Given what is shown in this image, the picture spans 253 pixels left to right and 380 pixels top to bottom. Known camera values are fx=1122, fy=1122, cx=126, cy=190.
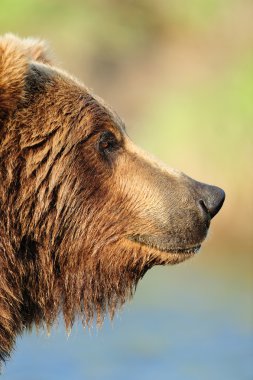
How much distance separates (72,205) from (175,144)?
980 centimetres

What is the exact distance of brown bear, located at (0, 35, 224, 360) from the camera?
520 centimetres

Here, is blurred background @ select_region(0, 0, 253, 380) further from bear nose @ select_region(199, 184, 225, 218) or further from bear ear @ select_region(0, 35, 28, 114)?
bear nose @ select_region(199, 184, 225, 218)

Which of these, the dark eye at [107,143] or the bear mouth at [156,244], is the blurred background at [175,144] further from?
the dark eye at [107,143]

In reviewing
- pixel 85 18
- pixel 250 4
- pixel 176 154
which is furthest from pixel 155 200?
pixel 85 18

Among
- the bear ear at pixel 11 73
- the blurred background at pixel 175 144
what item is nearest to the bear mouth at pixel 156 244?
the blurred background at pixel 175 144

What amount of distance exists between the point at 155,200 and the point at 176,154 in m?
9.44

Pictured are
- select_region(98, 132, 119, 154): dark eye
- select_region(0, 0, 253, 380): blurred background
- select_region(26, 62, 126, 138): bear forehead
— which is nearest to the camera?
select_region(26, 62, 126, 138): bear forehead

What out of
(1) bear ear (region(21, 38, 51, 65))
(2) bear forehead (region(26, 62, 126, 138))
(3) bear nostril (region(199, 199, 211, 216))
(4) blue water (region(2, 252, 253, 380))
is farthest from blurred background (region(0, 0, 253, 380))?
(3) bear nostril (region(199, 199, 211, 216))

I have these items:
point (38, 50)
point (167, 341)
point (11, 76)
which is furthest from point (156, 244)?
point (167, 341)

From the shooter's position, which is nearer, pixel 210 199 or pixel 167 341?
pixel 210 199

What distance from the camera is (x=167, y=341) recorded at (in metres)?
12.2

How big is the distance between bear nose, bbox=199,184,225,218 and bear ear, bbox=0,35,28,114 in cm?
107

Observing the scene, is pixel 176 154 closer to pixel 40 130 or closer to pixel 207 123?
pixel 207 123

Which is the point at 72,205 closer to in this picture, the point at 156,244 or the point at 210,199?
the point at 156,244
